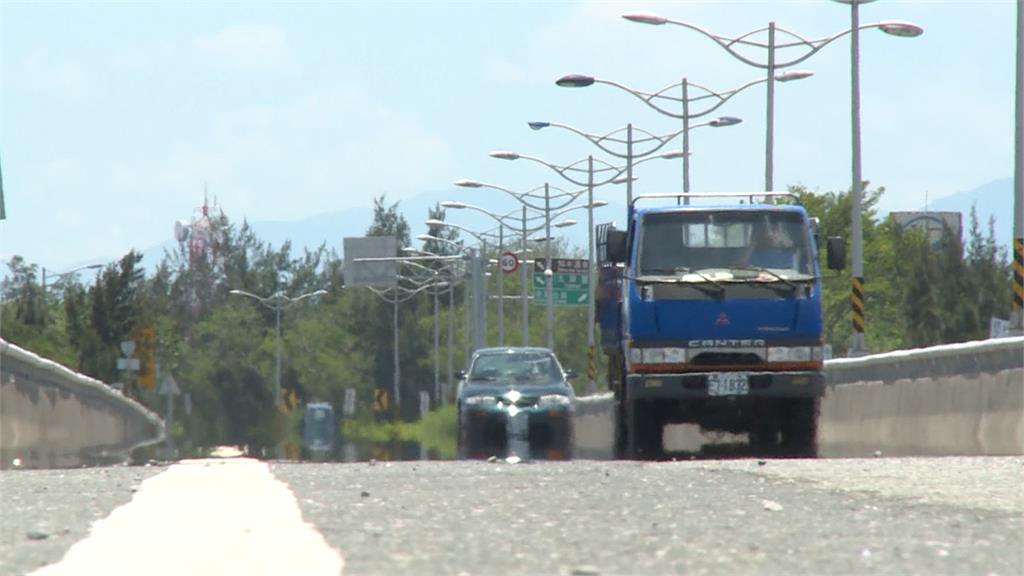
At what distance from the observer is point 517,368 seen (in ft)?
86.6

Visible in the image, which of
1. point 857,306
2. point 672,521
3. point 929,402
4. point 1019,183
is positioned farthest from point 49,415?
point 672,521

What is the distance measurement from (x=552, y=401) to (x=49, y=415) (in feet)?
18.5

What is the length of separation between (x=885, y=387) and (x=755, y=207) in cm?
381

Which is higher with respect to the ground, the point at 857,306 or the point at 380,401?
→ the point at 857,306

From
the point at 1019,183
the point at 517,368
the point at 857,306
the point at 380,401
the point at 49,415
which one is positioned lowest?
the point at 380,401

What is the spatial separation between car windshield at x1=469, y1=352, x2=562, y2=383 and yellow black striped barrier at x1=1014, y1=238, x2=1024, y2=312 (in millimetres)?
6313

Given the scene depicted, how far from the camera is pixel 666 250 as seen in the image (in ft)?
69.3

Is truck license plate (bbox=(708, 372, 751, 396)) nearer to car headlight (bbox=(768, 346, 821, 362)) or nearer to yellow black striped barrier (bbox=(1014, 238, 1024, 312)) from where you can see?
car headlight (bbox=(768, 346, 821, 362))

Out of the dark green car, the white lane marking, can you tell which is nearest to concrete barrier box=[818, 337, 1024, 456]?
the dark green car

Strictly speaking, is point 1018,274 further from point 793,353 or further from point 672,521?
point 672,521

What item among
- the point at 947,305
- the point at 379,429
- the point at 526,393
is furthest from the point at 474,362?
the point at 379,429

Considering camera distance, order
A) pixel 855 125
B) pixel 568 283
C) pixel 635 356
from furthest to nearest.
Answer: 1. pixel 568 283
2. pixel 855 125
3. pixel 635 356

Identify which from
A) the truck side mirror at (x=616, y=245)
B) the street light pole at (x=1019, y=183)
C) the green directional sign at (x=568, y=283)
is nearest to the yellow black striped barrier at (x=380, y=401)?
the green directional sign at (x=568, y=283)

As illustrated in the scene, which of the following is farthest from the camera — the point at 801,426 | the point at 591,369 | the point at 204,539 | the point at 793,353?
the point at 591,369
